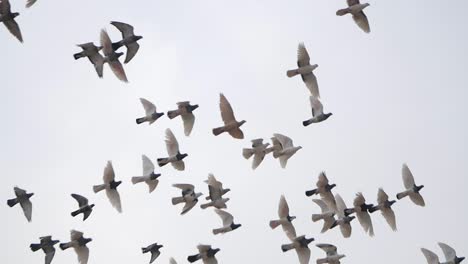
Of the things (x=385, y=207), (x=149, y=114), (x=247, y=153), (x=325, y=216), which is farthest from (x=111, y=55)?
(x=385, y=207)

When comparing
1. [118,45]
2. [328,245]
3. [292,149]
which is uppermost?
[118,45]

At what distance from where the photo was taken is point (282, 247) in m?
53.5

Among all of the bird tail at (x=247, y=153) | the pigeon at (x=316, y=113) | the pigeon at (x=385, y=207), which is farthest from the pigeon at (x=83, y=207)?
the pigeon at (x=385, y=207)

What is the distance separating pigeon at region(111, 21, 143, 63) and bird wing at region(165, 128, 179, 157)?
4553 millimetres

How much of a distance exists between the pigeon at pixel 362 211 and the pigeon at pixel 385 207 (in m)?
0.31

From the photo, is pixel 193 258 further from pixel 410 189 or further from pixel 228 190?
pixel 410 189

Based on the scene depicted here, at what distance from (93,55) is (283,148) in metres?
8.19

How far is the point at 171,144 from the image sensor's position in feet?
175

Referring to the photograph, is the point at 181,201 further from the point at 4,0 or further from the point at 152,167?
the point at 4,0

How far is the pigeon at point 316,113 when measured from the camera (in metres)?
53.0

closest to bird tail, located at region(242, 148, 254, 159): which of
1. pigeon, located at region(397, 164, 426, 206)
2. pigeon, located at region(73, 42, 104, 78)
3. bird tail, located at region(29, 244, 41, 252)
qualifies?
pigeon, located at region(397, 164, 426, 206)

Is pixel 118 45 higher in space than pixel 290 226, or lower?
higher

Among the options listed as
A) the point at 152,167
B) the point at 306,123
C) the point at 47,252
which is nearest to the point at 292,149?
the point at 306,123

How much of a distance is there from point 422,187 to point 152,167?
9.82 metres
